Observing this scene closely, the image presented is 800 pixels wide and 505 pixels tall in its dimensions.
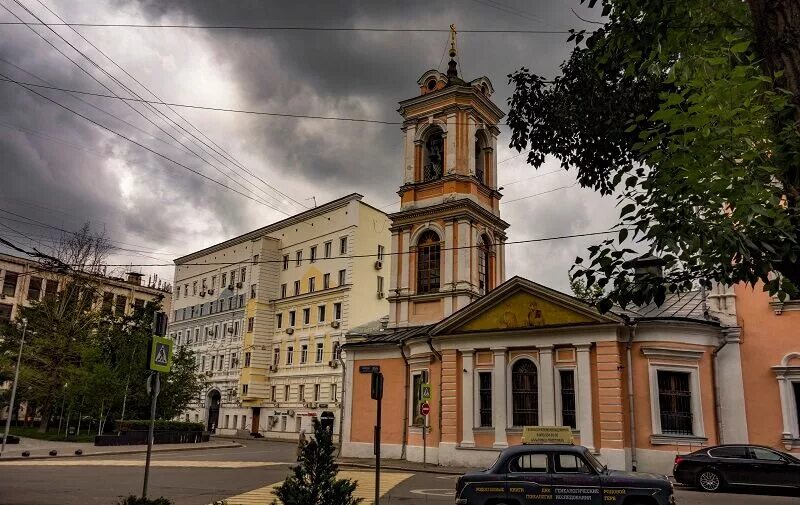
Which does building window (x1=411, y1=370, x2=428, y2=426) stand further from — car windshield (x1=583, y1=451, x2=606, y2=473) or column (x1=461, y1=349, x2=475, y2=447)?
car windshield (x1=583, y1=451, x2=606, y2=473)

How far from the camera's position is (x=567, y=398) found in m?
23.3

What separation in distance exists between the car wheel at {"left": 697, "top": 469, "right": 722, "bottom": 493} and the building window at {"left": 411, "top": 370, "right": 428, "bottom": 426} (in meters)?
11.9

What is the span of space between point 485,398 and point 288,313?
3195 centimetres

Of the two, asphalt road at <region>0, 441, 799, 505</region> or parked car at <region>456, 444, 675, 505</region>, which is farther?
asphalt road at <region>0, 441, 799, 505</region>

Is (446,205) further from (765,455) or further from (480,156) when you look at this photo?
(765,455)

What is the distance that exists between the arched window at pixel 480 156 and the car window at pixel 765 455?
823 inches

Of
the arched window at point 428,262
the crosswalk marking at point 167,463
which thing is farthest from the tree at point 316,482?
the arched window at point 428,262

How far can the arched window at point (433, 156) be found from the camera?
3441 cm

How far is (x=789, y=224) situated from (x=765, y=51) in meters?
1.76

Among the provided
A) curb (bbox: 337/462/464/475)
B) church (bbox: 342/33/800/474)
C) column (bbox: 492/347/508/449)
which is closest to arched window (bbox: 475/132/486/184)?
church (bbox: 342/33/800/474)

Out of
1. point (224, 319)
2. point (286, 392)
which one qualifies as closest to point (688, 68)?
point (286, 392)

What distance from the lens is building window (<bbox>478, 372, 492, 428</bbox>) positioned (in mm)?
24812

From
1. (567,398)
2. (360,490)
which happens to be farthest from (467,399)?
(360,490)

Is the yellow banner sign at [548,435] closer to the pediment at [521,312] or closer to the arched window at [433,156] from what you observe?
the pediment at [521,312]
